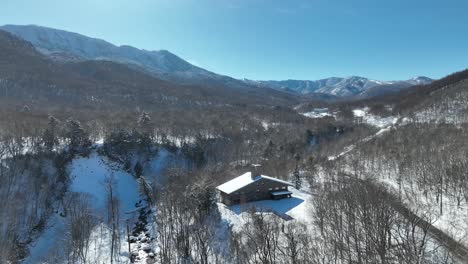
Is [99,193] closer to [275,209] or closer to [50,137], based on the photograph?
[50,137]

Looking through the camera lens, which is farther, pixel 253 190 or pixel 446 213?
pixel 253 190

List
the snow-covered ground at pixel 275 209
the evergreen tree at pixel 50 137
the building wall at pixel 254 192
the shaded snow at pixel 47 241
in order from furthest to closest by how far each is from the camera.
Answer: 1. the evergreen tree at pixel 50 137
2. the building wall at pixel 254 192
3. the snow-covered ground at pixel 275 209
4. the shaded snow at pixel 47 241

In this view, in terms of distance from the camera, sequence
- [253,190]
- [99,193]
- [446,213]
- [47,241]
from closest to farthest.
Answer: [446,213], [47,241], [253,190], [99,193]

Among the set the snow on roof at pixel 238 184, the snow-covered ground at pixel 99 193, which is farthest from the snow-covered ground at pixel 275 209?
the snow-covered ground at pixel 99 193

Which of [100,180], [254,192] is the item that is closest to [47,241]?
[100,180]

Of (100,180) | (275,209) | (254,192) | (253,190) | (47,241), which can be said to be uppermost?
(253,190)

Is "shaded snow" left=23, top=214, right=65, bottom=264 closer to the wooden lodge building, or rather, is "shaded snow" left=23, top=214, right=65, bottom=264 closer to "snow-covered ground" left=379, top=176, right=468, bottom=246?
the wooden lodge building

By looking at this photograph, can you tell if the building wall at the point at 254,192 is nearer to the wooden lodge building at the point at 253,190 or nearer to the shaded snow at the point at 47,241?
the wooden lodge building at the point at 253,190
